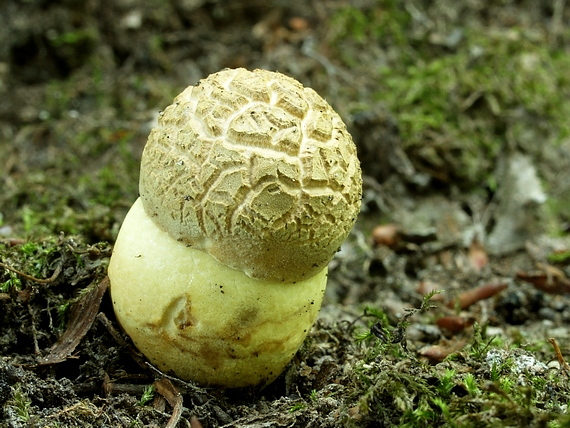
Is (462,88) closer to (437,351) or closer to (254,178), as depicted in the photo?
(437,351)

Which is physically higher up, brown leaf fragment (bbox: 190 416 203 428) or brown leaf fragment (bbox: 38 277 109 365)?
brown leaf fragment (bbox: 38 277 109 365)

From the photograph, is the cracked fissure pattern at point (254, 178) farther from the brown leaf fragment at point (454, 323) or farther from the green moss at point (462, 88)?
the green moss at point (462, 88)

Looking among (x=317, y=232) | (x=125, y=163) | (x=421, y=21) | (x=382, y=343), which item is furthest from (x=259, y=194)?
(x=421, y=21)

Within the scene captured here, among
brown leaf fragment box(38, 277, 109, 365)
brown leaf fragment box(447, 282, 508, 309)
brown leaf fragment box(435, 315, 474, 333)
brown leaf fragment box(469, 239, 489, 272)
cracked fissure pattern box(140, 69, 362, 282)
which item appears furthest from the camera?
brown leaf fragment box(469, 239, 489, 272)

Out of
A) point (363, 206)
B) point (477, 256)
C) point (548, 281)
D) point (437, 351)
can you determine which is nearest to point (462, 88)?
point (363, 206)

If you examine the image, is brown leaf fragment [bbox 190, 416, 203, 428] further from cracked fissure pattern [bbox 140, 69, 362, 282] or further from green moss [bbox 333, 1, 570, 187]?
green moss [bbox 333, 1, 570, 187]

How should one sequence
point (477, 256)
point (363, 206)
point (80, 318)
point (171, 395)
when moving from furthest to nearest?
1. point (363, 206)
2. point (477, 256)
3. point (80, 318)
4. point (171, 395)

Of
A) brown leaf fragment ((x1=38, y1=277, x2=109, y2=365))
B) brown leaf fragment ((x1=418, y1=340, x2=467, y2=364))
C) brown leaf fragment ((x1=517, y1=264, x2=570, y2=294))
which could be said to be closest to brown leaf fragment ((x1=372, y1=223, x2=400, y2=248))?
brown leaf fragment ((x1=517, y1=264, x2=570, y2=294))

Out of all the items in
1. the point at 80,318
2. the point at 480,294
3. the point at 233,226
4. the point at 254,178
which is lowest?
the point at 480,294
